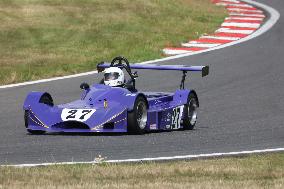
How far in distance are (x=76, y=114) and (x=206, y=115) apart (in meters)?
3.33

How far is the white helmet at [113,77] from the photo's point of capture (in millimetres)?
13938

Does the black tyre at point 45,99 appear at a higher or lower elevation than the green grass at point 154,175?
higher

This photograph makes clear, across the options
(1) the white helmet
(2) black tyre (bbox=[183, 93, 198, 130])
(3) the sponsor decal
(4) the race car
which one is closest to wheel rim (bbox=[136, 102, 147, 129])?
(4) the race car

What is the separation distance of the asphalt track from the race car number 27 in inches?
10.1

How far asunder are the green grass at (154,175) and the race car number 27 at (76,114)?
2709 mm

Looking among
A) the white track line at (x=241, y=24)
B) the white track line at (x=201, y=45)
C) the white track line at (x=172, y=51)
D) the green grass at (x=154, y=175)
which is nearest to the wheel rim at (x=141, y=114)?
the green grass at (x=154, y=175)

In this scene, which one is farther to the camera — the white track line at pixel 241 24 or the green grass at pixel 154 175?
the white track line at pixel 241 24

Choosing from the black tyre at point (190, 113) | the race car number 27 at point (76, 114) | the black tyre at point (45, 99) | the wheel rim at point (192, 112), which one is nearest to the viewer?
the race car number 27 at point (76, 114)

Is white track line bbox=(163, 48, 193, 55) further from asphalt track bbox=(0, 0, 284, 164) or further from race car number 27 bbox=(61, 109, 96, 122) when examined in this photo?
race car number 27 bbox=(61, 109, 96, 122)

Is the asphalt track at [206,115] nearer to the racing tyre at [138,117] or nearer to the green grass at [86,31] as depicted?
the racing tyre at [138,117]

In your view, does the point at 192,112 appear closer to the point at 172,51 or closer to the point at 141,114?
the point at 141,114

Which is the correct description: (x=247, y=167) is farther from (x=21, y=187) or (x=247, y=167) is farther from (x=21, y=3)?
(x=21, y=3)

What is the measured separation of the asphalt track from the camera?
11625mm

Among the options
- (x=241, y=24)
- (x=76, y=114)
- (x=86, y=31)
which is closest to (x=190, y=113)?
(x=76, y=114)
